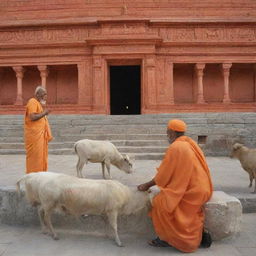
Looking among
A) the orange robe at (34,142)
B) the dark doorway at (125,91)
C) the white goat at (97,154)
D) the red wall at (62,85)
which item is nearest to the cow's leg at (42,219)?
the orange robe at (34,142)

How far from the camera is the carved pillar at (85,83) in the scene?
17.6 meters

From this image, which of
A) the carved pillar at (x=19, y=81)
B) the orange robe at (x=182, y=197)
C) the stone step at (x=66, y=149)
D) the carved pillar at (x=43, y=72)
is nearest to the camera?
the orange robe at (x=182, y=197)

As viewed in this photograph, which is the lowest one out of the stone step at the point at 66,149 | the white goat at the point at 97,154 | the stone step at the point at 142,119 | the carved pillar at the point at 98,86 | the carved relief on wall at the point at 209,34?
the stone step at the point at 66,149

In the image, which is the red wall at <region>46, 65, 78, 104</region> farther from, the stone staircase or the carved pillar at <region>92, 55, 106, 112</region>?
the stone staircase

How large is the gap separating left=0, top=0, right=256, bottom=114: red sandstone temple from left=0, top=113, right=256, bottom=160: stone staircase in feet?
13.8

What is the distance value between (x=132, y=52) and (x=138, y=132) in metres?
6.27

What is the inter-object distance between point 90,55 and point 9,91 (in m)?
5.73

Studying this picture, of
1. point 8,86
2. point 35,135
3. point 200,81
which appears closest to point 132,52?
→ point 200,81

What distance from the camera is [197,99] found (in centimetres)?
1809

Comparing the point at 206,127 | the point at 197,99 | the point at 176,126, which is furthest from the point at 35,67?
the point at 176,126

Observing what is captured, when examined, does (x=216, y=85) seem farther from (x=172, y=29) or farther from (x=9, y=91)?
(x=9, y=91)

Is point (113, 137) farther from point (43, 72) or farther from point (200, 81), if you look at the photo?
point (43, 72)

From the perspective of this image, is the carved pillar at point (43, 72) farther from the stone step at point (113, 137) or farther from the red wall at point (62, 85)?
the stone step at point (113, 137)

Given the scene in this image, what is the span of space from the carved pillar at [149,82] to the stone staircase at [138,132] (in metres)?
3.62
